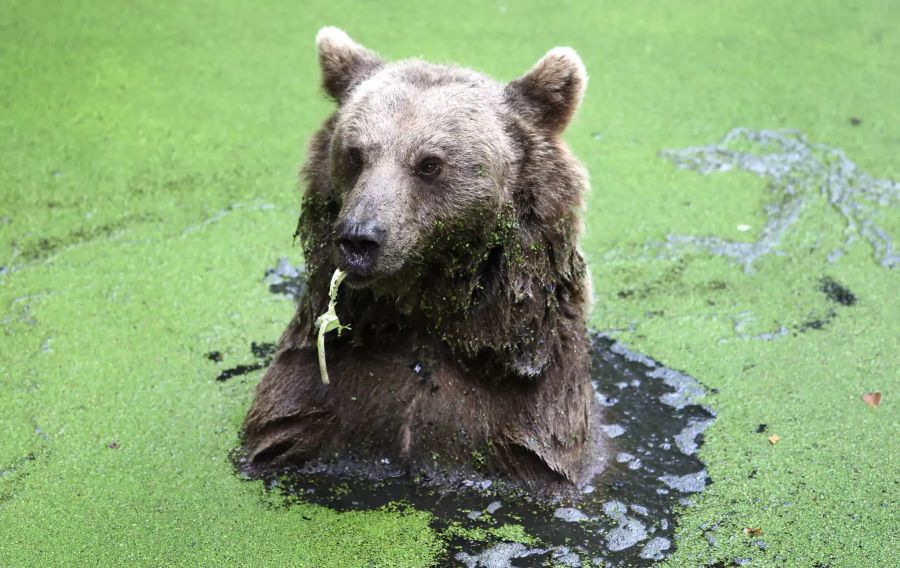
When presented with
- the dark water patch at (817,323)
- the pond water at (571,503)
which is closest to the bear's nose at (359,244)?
the pond water at (571,503)

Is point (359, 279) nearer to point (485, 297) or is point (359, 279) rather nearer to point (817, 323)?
point (485, 297)

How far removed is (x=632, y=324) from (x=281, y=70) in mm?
3924

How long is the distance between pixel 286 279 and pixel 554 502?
2.70 metres

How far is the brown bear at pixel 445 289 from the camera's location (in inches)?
199

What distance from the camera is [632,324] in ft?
23.5

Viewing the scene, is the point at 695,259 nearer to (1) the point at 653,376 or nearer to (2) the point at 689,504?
(1) the point at 653,376

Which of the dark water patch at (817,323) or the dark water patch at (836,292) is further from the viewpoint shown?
the dark water patch at (836,292)

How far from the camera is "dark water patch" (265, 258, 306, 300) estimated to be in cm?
727

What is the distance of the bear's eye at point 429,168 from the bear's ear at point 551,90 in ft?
1.73

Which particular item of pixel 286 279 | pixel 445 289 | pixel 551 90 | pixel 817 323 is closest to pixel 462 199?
pixel 445 289

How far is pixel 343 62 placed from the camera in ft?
18.3

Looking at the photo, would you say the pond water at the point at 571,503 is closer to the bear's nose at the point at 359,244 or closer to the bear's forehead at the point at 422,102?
the bear's nose at the point at 359,244

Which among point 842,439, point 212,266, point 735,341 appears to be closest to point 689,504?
point 842,439

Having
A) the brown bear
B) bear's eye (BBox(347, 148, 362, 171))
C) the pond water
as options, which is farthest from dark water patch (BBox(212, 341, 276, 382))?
bear's eye (BBox(347, 148, 362, 171))
